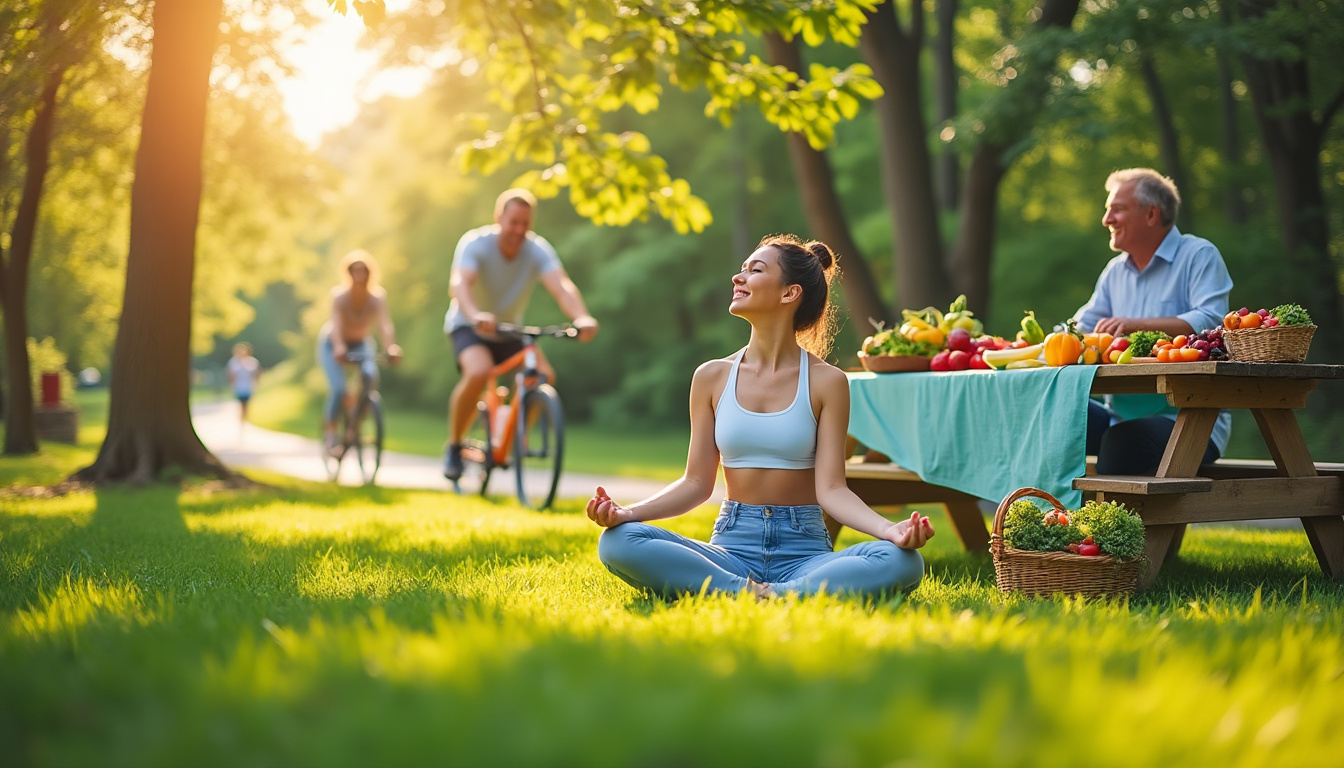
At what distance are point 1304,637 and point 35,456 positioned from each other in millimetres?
17567

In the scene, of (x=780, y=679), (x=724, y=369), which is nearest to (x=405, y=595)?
(x=724, y=369)

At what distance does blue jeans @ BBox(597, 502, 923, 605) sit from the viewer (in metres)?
4.09

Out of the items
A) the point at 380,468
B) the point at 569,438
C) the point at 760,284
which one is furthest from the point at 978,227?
the point at 569,438

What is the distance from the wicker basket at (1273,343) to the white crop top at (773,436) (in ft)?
6.48

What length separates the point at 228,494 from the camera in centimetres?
933

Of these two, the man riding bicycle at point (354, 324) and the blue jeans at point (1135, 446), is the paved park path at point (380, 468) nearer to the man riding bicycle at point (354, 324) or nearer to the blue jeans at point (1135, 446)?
the man riding bicycle at point (354, 324)

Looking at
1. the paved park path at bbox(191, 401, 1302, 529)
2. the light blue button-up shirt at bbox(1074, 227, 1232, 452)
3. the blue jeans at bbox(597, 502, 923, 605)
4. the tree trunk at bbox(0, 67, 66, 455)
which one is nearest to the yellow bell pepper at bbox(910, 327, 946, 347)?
the light blue button-up shirt at bbox(1074, 227, 1232, 452)

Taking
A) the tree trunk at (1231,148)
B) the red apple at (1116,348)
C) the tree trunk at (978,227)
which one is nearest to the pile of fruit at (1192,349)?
the red apple at (1116,348)

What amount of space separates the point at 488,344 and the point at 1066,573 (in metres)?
5.81

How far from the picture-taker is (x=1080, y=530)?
469 centimetres

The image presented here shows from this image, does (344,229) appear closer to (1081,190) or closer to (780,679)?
(1081,190)

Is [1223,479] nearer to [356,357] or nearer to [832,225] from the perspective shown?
[832,225]

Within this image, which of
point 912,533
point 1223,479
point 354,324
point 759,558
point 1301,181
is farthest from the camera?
point 1301,181

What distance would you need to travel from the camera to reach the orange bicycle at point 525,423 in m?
8.77
